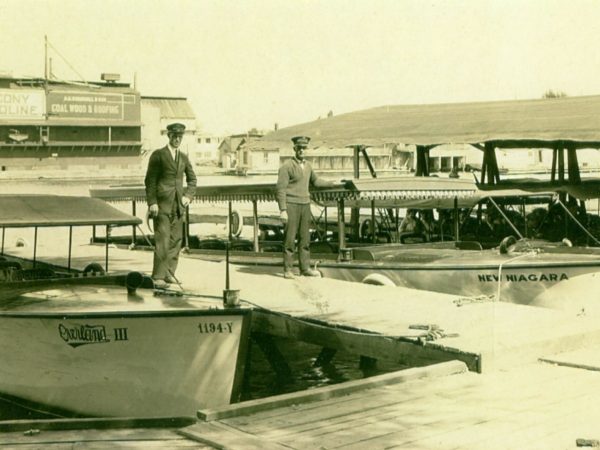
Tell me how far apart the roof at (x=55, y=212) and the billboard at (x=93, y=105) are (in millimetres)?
70646

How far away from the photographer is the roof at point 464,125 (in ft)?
59.0

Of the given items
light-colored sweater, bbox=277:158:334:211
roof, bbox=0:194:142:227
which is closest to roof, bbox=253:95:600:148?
light-colored sweater, bbox=277:158:334:211

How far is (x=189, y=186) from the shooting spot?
482 inches

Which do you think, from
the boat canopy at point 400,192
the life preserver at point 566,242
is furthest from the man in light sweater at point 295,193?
the life preserver at point 566,242

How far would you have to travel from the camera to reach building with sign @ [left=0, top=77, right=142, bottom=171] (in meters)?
76.2

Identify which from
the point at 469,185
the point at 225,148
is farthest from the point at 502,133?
the point at 225,148

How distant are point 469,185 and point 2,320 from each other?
8154 millimetres

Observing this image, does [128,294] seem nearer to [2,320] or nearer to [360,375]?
[2,320]

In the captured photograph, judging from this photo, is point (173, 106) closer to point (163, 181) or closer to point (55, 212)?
point (163, 181)

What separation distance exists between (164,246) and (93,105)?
71.4m

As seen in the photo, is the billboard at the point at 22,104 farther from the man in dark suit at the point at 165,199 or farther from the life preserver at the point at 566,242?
the man in dark suit at the point at 165,199

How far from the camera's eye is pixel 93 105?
80188mm

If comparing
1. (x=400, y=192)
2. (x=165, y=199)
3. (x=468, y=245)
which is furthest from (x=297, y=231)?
(x=468, y=245)

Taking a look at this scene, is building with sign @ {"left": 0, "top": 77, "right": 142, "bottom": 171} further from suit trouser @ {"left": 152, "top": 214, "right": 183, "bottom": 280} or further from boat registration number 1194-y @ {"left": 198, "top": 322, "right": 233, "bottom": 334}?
boat registration number 1194-y @ {"left": 198, "top": 322, "right": 233, "bottom": 334}
